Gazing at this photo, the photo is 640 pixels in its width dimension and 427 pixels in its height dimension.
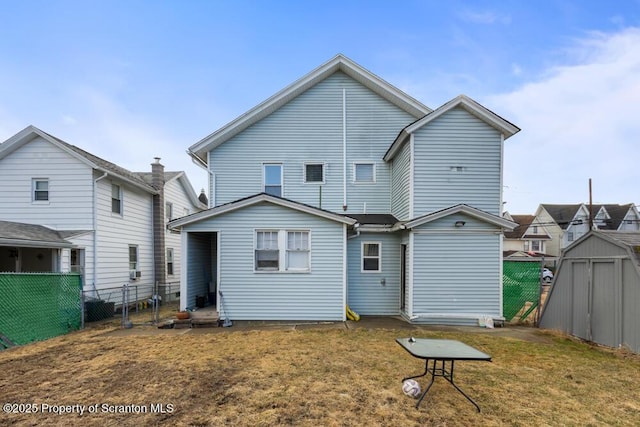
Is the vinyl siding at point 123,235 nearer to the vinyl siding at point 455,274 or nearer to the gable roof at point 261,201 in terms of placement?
the gable roof at point 261,201

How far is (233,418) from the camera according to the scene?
372 centimetres

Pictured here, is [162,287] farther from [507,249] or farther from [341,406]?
[507,249]

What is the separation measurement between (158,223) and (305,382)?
45.0 feet

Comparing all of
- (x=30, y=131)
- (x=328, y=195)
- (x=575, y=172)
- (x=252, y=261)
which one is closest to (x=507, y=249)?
(x=575, y=172)

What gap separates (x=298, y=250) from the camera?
927 centimetres

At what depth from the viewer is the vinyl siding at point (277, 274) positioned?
30.0 feet

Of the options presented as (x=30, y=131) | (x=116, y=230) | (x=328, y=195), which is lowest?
(x=116, y=230)

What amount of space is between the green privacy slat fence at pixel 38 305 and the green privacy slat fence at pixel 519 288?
1332 cm

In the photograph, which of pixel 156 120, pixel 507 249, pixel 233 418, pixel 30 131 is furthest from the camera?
pixel 507 249

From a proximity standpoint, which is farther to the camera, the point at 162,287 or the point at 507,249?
the point at 507,249

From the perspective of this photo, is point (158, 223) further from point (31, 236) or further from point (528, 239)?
point (528, 239)

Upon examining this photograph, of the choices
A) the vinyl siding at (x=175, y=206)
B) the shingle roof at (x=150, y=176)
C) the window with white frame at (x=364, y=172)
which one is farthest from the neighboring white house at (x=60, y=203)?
the window with white frame at (x=364, y=172)

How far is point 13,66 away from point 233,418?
17014mm

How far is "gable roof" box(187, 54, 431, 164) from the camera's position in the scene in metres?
11.0
